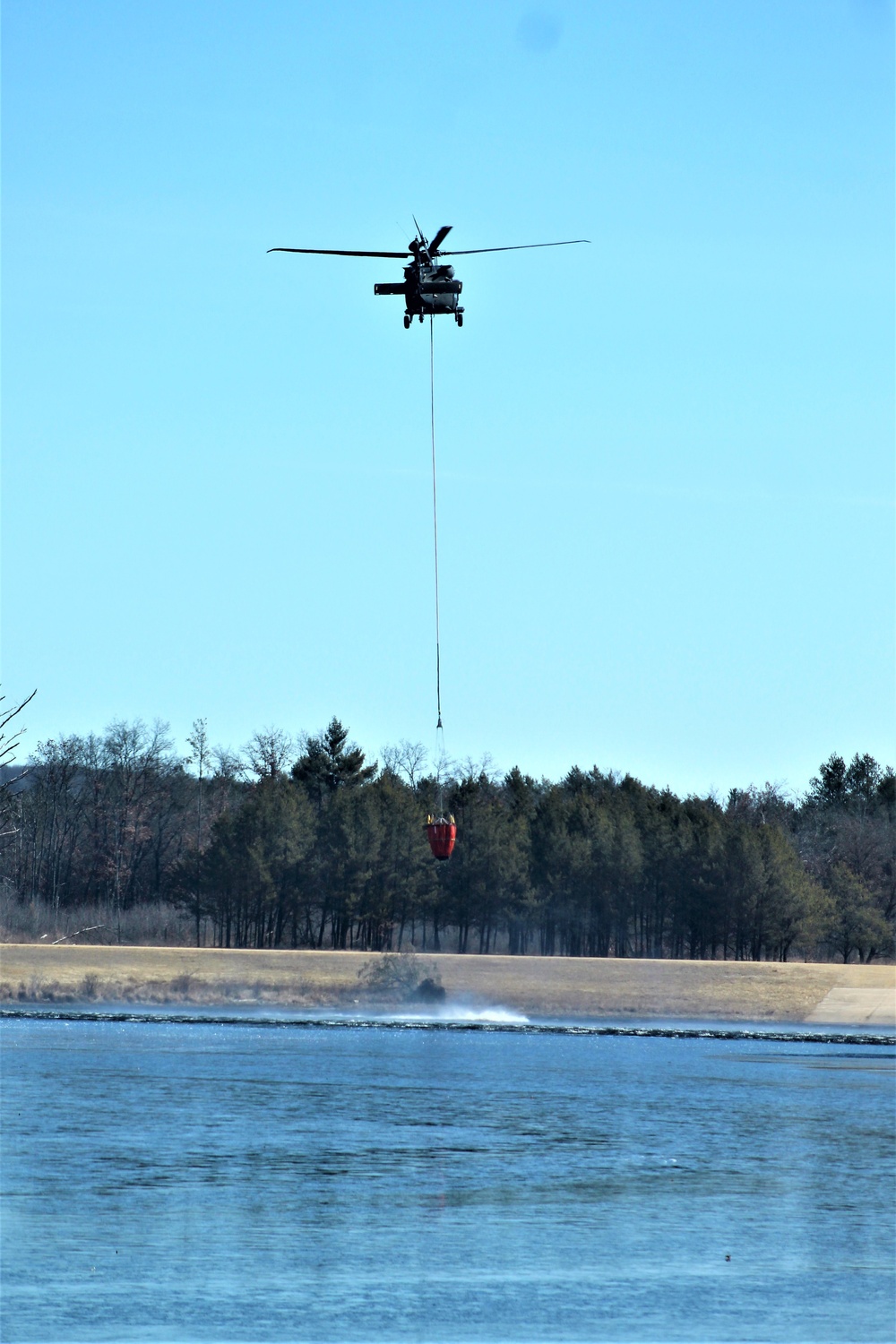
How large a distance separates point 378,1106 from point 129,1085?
20.7ft

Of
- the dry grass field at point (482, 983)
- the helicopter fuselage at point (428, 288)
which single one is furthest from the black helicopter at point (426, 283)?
the dry grass field at point (482, 983)

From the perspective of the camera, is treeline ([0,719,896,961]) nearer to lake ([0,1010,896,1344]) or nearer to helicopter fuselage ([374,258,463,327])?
lake ([0,1010,896,1344])

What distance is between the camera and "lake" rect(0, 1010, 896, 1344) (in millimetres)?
19781

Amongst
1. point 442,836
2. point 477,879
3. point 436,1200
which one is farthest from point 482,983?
point 436,1200

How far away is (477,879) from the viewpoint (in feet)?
296

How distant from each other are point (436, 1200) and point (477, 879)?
205ft

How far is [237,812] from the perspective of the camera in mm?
91125

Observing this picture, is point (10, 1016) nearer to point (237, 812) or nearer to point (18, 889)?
point (237, 812)

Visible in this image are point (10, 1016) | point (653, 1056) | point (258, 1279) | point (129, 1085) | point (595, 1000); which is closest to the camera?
point (258, 1279)

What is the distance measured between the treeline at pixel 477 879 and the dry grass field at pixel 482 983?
9.70m

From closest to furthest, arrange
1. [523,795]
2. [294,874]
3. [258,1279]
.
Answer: [258,1279], [294,874], [523,795]

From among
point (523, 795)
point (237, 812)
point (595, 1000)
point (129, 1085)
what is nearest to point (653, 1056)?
point (595, 1000)

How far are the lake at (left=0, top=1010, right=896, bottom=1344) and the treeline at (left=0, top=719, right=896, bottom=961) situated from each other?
34.1 metres

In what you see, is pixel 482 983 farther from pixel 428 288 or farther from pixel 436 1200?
pixel 428 288
